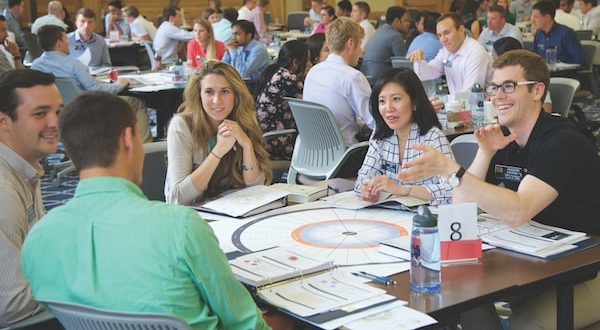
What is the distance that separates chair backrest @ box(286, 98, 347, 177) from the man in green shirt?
3247 millimetres

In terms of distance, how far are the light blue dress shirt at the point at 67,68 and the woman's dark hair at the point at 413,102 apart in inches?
160

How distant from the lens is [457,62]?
21.5ft

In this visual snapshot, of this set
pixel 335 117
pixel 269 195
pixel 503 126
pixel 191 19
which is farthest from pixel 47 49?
pixel 191 19

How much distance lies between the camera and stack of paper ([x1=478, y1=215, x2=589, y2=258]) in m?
2.66

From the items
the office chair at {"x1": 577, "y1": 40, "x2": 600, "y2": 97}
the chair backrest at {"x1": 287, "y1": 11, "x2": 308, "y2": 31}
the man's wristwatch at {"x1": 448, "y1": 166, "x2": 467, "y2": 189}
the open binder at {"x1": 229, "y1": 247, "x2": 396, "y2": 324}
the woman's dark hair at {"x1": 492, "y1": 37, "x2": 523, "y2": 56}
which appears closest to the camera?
the open binder at {"x1": 229, "y1": 247, "x2": 396, "y2": 324}

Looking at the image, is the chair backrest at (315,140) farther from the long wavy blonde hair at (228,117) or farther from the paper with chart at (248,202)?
the paper with chart at (248,202)

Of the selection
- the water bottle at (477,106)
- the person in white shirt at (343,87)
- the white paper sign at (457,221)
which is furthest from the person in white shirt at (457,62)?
the white paper sign at (457,221)

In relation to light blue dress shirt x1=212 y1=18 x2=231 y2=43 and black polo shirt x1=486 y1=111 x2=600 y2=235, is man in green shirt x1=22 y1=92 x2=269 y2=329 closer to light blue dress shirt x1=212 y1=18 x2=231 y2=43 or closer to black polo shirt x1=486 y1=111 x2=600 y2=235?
black polo shirt x1=486 y1=111 x2=600 y2=235

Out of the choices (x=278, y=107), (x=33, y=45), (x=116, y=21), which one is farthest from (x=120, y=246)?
(x=116, y=21)

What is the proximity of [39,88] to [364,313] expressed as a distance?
1434mm

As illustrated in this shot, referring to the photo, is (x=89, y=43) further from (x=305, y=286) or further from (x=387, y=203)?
(x=305, y=286)

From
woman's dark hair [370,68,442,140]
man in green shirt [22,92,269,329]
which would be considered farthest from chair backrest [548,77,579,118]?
man in green shirt [22,92,269,329]

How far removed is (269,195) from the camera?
3.46 m

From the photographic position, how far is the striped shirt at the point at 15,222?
93.1 inches
